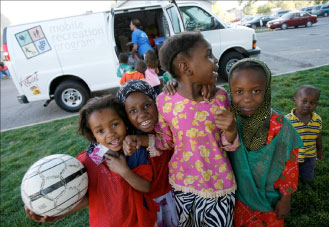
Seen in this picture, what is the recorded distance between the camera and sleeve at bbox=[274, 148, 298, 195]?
1.31 meters

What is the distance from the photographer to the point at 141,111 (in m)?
1.35

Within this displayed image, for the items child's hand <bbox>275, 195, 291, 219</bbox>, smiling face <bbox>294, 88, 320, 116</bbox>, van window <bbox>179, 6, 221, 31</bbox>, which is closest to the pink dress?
child's hand <bbox>275, 195, 291, 219</bbox>

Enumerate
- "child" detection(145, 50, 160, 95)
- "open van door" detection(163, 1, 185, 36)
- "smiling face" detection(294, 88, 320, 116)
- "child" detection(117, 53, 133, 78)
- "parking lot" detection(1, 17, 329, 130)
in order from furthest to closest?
"parking lot" detection(1, 17, 329, 130) → "open van door" detection(163, 1, 185, 36) → "child" detection(117, 53, 133, 78) → "child" detection(145, 50, 160, 95) → "smiling face" detection(294, 88, 320, 116)

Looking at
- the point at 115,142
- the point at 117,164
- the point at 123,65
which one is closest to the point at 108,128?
the point at 115,142

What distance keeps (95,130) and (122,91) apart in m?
0.31

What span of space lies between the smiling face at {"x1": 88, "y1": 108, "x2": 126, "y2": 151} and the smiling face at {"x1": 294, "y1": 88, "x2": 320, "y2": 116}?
172 cm

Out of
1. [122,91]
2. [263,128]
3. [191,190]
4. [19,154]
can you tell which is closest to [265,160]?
[263,128]

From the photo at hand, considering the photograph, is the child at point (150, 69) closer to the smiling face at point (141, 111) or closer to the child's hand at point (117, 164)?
the smiling face at point (141, 111)

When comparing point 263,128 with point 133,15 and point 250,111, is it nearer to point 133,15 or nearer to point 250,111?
point 250,111

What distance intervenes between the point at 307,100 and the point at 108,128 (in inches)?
→ 71.8

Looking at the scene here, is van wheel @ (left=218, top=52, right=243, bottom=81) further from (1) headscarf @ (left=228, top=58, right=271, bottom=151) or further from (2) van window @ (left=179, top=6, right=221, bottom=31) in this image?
(1) headscarf @ (left=228, top=58, right=271, bottom=151)

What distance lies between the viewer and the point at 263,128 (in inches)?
51.5

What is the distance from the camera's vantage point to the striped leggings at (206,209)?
4.52 ft

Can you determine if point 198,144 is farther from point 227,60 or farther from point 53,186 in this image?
point 227,60
